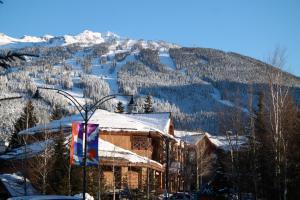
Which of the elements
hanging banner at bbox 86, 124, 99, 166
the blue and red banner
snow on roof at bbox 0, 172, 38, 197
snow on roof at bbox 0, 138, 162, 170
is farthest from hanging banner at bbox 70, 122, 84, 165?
Result: snow on roof at bbox 0, 138, 162, 170

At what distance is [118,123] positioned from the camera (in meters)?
50.0

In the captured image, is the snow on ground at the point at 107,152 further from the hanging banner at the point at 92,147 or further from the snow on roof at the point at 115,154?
the hanging banner at the point at 92,147

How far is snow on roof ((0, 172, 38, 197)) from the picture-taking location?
3628 centimetres

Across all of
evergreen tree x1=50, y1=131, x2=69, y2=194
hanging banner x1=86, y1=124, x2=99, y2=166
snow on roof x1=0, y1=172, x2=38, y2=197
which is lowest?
snow on roof x1=0, y1=172, x2=38, y2=197

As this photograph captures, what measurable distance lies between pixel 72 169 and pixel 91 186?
196cm

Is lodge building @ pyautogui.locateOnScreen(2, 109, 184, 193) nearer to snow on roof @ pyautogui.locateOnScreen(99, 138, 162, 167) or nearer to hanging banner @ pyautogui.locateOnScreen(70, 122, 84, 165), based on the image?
snow on roof @ pyautogui.locateOnScreen(99, 138, 162, 167)

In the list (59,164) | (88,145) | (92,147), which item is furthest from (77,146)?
(59,164)

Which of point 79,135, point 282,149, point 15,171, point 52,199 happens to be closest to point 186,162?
point 15,171

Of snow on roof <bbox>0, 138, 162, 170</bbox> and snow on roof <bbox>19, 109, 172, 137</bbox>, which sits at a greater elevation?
snow on roof <bbox>19, 109, 172, 137</bbox>

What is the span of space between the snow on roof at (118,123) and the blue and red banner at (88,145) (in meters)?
19.3

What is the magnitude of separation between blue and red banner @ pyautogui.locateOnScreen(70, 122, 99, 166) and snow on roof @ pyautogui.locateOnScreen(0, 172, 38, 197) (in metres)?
11.8

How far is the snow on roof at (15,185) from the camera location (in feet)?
119

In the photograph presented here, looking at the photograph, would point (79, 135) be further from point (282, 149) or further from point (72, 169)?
point (282, 149)

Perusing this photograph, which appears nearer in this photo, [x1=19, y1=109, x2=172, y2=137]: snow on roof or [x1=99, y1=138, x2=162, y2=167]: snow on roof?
[x1=99, y1=138, x2=162, y2=167]: snow on roof
